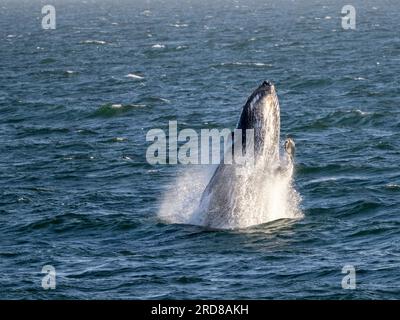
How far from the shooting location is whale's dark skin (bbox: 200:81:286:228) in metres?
28.3

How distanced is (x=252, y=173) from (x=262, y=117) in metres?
1.68

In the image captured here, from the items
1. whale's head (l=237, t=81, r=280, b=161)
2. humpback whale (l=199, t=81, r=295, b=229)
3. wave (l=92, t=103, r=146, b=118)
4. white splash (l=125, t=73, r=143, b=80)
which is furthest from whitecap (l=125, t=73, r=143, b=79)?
whale's head (l=237, t=81, r=280, b=161)

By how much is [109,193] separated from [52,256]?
848cm

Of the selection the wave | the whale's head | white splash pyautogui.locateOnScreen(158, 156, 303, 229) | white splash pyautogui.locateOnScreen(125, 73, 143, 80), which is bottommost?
white splash pyautogui.locateOnScreen(158, 156, 303, 229)

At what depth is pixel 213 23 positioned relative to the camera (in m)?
129

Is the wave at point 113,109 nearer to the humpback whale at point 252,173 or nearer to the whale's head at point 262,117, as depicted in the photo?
the humpback whale at point 252,173

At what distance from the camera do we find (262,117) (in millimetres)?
28328

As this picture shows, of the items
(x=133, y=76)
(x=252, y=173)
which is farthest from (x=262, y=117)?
(x=133, y=76)

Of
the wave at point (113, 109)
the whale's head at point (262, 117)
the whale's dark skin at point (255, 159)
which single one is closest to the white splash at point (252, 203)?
the whale's dark skin at point (255, 159)

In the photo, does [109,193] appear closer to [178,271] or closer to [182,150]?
[182,150]

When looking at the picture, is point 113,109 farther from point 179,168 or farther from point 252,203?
point 252,203

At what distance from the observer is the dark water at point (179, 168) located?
2630 cm

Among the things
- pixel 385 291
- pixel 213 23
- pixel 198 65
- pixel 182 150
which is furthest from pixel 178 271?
pixel 213 23

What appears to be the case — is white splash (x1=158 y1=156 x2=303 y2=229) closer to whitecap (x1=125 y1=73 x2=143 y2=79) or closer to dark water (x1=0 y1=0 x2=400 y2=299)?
dark water (x1=0 y1=0 x2=400 y2=299)
